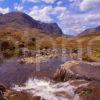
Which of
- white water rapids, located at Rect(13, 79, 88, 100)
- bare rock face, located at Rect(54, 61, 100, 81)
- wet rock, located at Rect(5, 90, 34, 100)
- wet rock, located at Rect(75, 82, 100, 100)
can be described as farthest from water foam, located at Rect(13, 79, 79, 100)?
bare rock face, located at Rect(54, 61, 100, 81)

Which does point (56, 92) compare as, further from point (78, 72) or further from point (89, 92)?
point (78, 72)

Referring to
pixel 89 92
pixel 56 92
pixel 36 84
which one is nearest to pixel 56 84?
pixel 36 84

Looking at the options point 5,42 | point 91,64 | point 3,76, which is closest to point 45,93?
point 91,64

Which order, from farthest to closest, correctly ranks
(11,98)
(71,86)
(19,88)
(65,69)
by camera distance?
(65,69)
(19,88)
(71,86)
(11,98)

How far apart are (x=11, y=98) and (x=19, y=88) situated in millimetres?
3568

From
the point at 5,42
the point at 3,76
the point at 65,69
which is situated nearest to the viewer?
the point at 65,69

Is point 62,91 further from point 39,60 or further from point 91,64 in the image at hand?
point 39,60

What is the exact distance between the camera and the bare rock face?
2145 cm

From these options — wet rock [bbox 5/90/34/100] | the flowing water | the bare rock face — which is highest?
the bare rock face

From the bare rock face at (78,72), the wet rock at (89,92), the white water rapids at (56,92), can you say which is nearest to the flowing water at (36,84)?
the white water rapids at (56,92)

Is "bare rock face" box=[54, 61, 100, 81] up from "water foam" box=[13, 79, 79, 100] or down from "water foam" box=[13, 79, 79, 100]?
up

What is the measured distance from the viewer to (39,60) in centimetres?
3909

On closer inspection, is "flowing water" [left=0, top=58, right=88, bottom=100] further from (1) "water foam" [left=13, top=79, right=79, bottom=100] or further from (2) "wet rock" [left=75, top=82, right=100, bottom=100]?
(2) "wet rock" [left=75, top=82, right=100, bottom=100]

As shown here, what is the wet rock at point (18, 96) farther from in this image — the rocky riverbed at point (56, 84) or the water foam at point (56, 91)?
the water foam at point (56, 91)
